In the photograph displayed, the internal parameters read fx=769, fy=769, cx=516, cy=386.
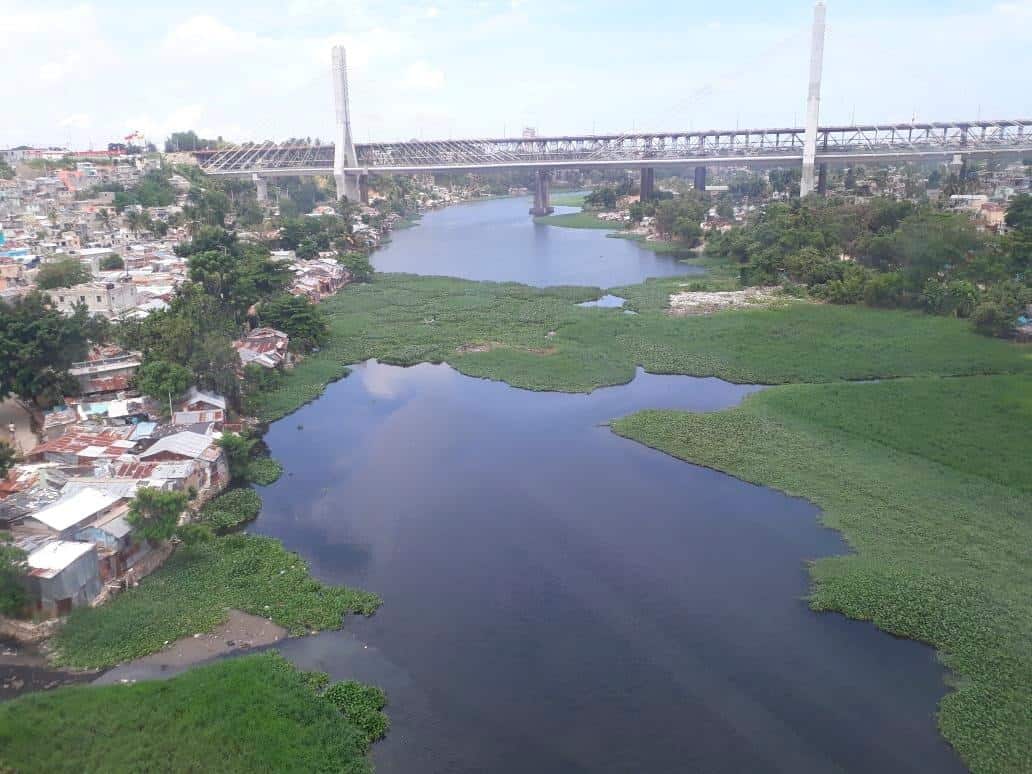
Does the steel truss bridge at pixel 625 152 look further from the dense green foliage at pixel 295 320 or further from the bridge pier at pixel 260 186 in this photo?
the dense green foliage at pixel 295 320

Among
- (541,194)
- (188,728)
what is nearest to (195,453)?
(188,728)

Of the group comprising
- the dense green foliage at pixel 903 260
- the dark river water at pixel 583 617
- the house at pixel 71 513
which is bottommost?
the dark river water at pixel 583 617

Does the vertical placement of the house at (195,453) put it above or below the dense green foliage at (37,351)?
below

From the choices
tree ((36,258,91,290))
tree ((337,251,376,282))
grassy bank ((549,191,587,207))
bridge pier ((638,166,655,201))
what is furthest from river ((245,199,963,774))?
grassy bank ((549,191,587,207))

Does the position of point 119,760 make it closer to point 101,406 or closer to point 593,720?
point 593,720

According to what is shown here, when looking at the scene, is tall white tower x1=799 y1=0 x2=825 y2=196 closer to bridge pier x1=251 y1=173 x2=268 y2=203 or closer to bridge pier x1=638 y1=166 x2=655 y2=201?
bridge pier x1=638 y1=166 x2=655 y2=201

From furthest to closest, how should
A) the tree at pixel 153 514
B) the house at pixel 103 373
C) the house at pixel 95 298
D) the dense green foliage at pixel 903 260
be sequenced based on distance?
1. the dense green foliage at pixel 903 260
2. the house at pixel 95 298
3. the house at pixel 103 373
4. the tree at pixel 153 514

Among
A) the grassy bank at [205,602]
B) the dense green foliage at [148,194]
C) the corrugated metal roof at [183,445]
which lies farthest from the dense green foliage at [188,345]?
the dense green foliage at [148,194]
